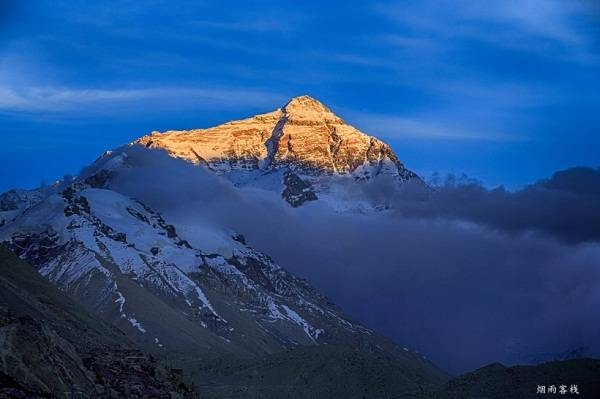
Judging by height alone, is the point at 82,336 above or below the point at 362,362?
below

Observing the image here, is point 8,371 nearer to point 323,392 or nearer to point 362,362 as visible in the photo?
point 323,392

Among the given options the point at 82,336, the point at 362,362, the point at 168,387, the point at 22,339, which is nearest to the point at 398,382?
the point at 362,362

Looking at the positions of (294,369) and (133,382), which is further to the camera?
(294,369)

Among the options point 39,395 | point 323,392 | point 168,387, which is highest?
point 323,392

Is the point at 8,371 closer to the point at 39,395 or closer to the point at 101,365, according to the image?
the point at 39,395

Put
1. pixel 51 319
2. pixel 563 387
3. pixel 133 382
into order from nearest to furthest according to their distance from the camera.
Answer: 1. pixel 133 382
2. pixel 563 387
3. pixel 51 319

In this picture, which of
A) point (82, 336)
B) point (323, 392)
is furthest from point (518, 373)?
point (82, 336)

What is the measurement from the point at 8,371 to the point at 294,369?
87324 millimetres

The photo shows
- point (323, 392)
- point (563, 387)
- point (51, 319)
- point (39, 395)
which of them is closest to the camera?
point (39, 395)

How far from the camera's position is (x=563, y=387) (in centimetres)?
9731

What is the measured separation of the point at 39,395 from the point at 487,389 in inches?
2154

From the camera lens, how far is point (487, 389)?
345ft

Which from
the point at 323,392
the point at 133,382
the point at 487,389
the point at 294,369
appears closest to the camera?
the point at 133,382

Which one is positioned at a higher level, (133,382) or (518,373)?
(518,373)
